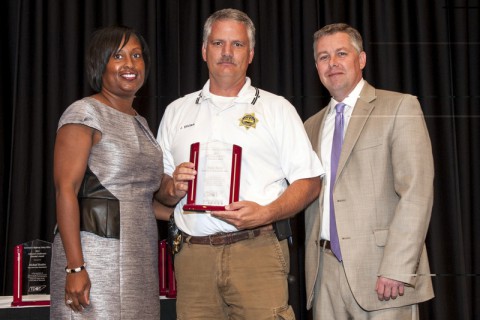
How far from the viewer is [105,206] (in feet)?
7.13

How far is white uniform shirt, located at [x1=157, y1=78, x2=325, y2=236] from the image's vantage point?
2.35 m

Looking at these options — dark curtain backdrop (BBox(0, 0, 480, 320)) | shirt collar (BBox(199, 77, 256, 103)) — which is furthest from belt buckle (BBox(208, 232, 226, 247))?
dark curtain backdrop (BBox(0, 0, 480, 320))

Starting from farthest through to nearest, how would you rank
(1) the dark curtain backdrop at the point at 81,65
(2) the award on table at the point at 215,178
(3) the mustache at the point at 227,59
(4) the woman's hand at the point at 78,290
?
1. (1) the dark curtain backdrop at the point at 81,65
2. (3) the mustache at the point at 227,59
3. (2) the award on table at the point at 215,178
4. (4) the woman's hand at the point at 78,290

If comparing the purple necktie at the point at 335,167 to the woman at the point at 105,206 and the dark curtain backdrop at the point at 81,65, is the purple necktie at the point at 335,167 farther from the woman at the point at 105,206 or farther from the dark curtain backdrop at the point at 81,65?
the dark curtain backdrop at the point at 81,65

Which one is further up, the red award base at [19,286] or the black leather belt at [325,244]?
the black leather belt at [325,244]

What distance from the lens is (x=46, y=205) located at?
417cm

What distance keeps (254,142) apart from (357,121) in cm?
42

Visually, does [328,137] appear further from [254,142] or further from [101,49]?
[101,49]

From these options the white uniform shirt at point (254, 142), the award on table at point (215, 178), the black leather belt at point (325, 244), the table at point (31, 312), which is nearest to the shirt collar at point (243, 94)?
the white uniform shirt at point (254, 142)

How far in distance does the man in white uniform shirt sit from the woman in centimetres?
16

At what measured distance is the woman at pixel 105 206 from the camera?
210cm

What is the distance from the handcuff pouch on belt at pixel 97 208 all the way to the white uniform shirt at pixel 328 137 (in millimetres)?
868

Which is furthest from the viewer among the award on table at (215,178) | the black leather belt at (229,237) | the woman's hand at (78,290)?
the black leather belt at (229,237)

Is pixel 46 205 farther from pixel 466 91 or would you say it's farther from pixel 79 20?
pixel 466 91
